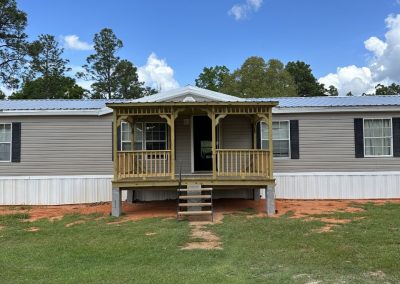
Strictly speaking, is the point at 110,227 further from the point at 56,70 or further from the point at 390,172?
the point at 56,70

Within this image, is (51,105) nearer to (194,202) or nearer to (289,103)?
(194,202)

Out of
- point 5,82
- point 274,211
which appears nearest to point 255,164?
point 274,211

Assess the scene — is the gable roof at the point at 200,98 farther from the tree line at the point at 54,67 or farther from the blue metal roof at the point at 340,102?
the tree line at the point at 54,67

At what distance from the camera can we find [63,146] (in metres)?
13.2

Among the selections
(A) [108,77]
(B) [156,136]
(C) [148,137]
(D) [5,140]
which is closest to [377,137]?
(B) [156,136]

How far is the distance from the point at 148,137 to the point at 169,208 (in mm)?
2623

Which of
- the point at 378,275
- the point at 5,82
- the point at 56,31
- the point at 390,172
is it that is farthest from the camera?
the point at 56,31

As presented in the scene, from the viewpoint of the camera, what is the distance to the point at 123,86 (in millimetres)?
38281

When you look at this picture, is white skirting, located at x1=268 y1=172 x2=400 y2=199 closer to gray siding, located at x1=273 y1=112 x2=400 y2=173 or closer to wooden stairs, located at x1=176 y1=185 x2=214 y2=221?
gray siding, located at x1=273 y1=112 x2=400 y2=173

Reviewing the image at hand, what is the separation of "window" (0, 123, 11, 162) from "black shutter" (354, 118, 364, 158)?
1156 centimetres

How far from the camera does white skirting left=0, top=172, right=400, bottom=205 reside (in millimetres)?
13086

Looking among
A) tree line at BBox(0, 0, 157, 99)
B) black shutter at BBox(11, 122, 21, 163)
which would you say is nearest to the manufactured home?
black shutter at BBox(11, 122, 21, 163)

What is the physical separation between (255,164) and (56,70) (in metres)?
29.1

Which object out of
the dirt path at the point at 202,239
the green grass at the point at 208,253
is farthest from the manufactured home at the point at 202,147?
the dirt path at the point at 202,239
